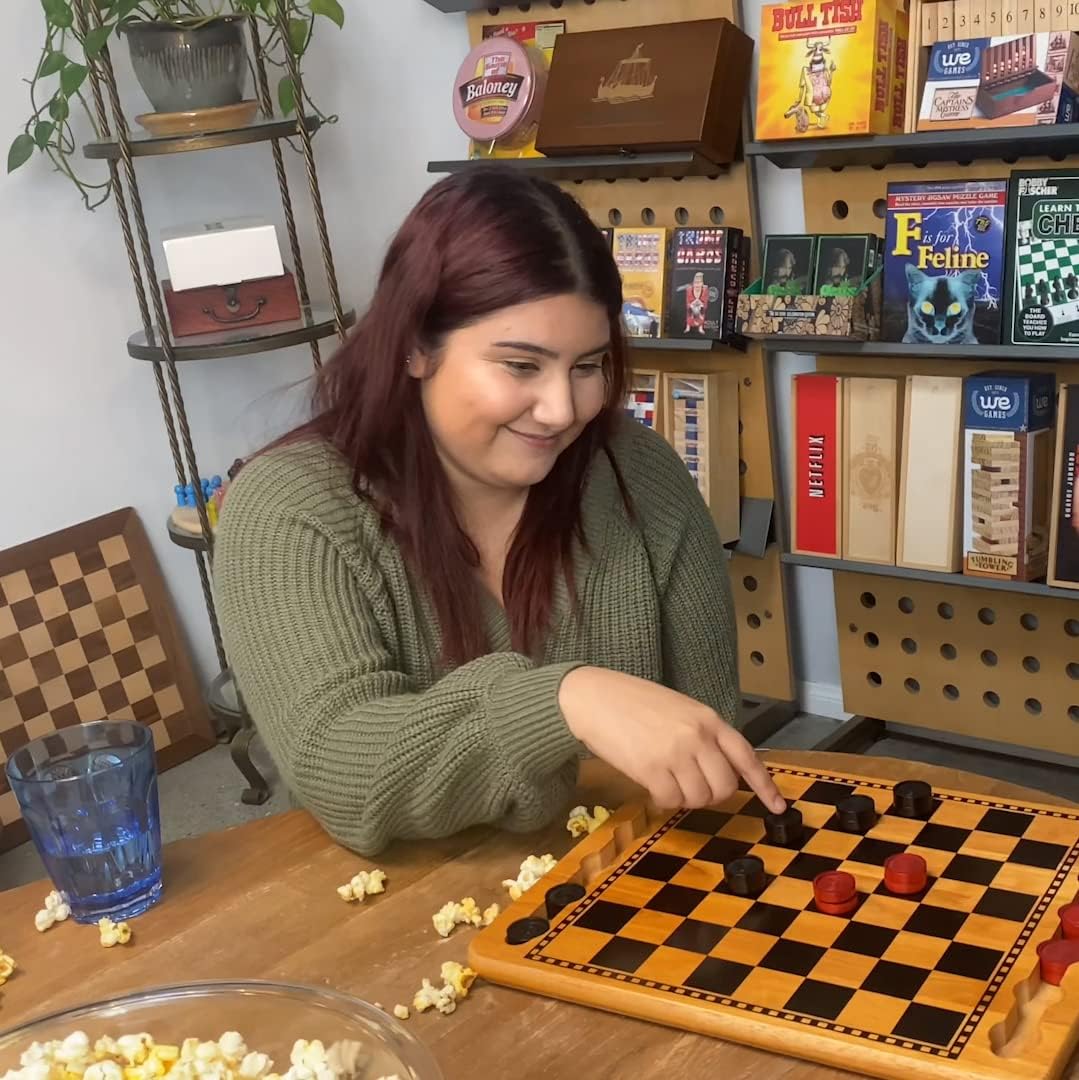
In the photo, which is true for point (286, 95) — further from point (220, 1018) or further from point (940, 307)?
point (220, 1018)

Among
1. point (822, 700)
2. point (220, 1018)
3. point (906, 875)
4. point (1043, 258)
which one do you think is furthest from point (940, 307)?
point (220, 1018)

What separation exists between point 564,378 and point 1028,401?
1418 millimetres

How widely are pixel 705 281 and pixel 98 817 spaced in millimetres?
2027

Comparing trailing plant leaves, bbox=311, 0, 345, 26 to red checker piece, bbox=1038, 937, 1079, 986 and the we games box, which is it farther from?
red checker piece, bbox=1038, 937, 1079, 986

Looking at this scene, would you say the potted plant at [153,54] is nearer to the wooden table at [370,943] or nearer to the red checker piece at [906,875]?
the wooden table at [370,943]

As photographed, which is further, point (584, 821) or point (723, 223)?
point (723, 223)

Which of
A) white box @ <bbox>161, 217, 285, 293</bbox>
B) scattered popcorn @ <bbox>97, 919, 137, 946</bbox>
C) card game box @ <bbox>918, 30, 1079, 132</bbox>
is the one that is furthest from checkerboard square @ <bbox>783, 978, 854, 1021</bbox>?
white box @ <bbox>161, 217, 285, 293</bbox>

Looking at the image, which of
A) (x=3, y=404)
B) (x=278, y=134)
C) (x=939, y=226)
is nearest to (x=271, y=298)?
(x=278, y=134)

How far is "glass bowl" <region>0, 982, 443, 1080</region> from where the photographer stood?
864mm

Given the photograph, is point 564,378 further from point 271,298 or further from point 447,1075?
point 271,298

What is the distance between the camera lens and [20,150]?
2.96 metres

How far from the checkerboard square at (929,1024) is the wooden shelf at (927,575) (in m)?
1.79

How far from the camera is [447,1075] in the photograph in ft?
3.20

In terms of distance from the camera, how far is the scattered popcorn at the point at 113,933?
1.19 m
